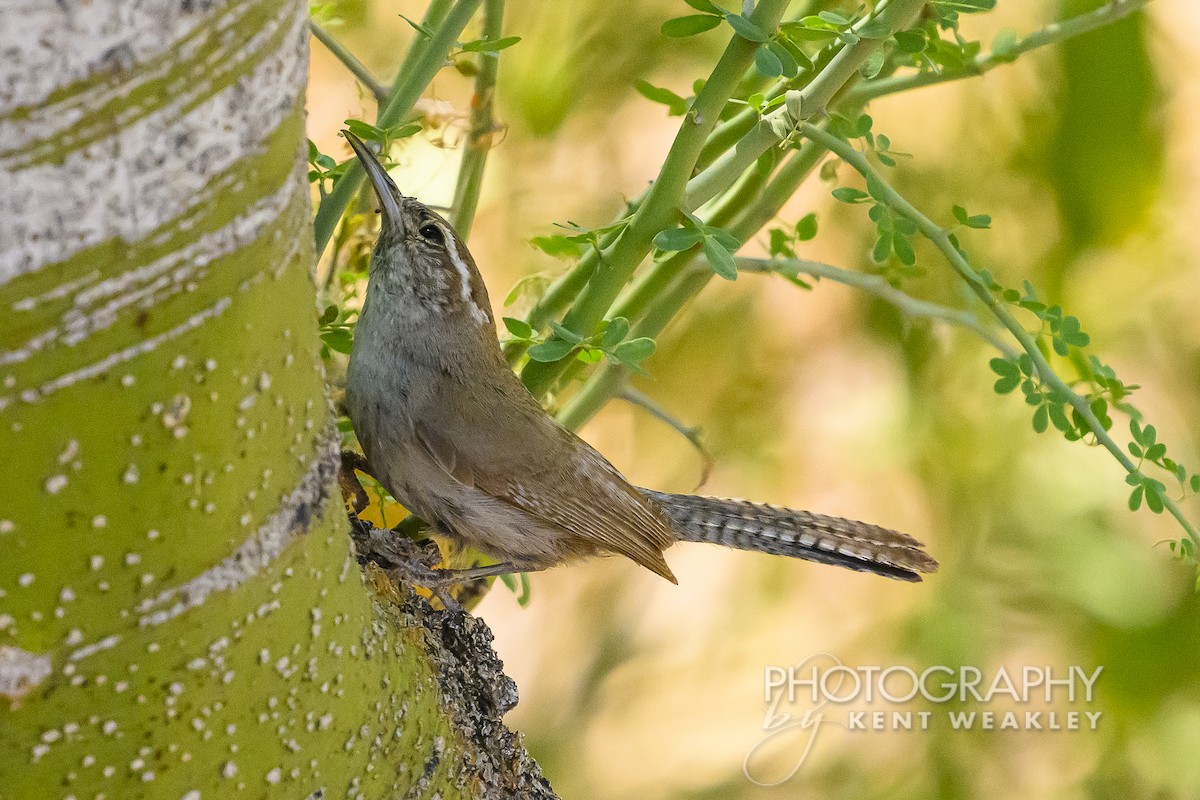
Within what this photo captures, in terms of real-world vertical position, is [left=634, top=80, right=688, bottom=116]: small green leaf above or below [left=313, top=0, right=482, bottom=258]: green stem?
above

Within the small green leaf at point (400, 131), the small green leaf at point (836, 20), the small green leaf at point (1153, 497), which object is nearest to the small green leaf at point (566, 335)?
the small green leaf at point (400, 131)

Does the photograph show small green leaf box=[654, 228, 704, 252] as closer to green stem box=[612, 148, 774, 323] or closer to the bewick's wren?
green stem box=[612, 148, 774, 323]

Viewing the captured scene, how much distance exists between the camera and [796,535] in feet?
4.41

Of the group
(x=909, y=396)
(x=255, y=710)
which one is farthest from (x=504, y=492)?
(x=909, y=396)

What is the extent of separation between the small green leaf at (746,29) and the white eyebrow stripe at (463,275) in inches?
21.1

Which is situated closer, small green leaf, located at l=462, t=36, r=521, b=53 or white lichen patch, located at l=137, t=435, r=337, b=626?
white lichen patch, located at l=137, t=435, r=337, b=626

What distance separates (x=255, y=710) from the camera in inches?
24.5

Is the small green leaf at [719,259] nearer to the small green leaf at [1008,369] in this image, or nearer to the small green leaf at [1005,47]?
the small green leaf at [1008,369]

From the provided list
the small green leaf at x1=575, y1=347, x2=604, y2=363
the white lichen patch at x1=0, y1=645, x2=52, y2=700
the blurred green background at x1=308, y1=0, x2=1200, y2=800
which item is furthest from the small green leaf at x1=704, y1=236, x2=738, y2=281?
the blurred green background at x1=308, y1=0, x2=1200, y2=800

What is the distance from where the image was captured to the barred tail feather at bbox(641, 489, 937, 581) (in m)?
1.32

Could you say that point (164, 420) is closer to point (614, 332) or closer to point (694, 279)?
point (614, 332)

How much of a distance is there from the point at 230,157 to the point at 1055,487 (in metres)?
2.19

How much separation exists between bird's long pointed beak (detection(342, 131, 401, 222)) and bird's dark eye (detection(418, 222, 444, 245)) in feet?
0.17

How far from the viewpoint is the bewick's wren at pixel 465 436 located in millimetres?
1148
